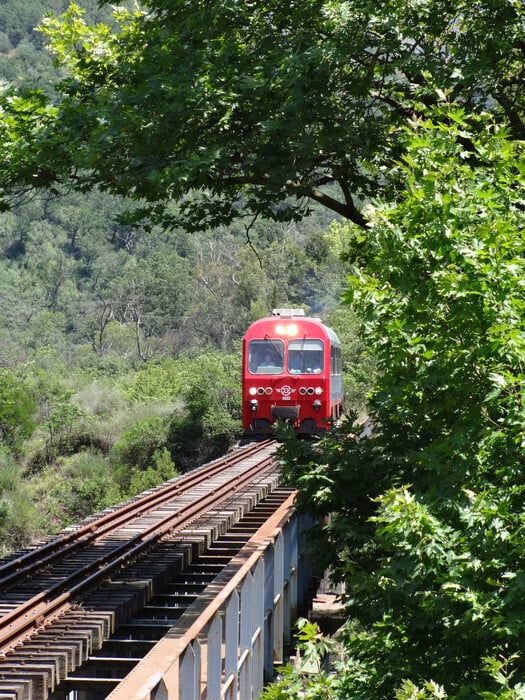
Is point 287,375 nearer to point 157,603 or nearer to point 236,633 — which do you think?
point 157,603

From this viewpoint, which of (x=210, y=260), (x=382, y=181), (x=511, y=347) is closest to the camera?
(x=511, y=347)

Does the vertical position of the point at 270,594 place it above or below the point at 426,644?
below

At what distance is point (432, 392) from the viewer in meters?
6.66

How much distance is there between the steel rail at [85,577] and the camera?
827cm

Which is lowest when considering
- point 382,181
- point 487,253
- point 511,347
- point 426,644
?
point 426,644

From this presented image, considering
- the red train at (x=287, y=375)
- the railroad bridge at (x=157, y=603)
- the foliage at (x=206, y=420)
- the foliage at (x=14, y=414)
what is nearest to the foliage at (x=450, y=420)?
the railroad bridge at (x=157, y=603)

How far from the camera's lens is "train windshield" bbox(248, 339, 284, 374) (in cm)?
2322

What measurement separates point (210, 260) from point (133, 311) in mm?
6448

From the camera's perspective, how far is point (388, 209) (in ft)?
21.7

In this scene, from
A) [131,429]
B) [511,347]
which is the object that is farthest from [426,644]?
[131,429]

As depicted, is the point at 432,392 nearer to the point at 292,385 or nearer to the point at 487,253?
the point at 487,253

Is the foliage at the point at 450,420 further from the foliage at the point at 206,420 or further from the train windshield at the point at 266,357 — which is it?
the foliage at the point at 206,420

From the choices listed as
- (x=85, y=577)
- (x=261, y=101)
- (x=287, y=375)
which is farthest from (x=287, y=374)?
(x=85, y=577)

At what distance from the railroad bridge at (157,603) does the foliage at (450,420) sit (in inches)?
47.9
